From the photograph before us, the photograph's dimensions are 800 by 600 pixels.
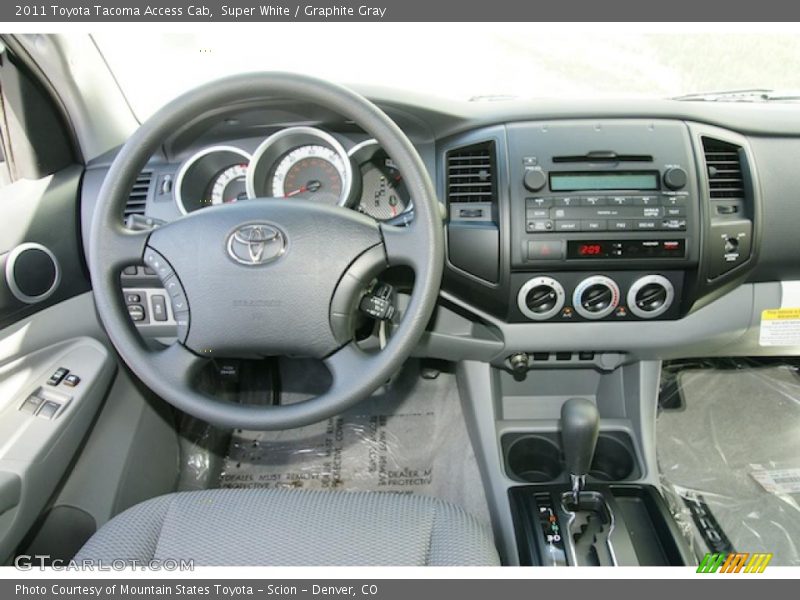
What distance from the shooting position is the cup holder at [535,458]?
1620 mm

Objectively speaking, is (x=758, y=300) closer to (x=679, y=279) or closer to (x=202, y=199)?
(x=679, y=279)

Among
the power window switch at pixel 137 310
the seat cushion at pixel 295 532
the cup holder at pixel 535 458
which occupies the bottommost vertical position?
the cup holder at pixel 535 458

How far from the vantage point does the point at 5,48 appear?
4.62 feet

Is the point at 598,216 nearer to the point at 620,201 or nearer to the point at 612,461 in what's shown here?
the point at 620,201

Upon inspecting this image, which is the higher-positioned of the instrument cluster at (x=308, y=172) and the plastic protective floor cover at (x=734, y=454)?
the instrument cluster at (x=308, y=172)

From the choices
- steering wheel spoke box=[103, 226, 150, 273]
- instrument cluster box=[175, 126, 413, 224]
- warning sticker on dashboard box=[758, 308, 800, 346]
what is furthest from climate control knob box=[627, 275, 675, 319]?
steering wheel spoke box=[103, 226, 150, 273]

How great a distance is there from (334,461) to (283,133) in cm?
113

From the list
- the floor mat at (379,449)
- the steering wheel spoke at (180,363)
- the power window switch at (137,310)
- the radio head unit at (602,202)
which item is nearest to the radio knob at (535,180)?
the radio head unit at (602,202)

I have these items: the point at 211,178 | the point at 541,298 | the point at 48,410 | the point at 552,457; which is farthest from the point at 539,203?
the point at 48,410

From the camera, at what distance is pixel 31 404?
136cm

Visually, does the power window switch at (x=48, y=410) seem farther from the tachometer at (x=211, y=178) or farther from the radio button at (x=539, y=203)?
the radio button at (x=539, y=203)

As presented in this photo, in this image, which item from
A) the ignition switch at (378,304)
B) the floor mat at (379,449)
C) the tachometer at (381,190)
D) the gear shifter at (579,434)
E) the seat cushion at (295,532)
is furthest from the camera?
the floor mat at (379,449)

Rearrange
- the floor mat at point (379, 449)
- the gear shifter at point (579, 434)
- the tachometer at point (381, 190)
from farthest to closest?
the floor mat at point (379, 449)
the tachometer at point (381, 190)
the gear shifter at point (579, 434)

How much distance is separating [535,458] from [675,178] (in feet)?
2.75
